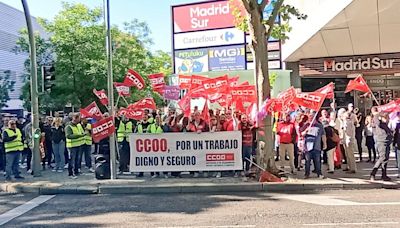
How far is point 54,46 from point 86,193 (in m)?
24.2

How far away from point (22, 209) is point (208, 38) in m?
21.4

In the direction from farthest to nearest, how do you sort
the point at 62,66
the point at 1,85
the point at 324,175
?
1. the point at 1,85
2. the point at 62,66
3. the point at 324,175

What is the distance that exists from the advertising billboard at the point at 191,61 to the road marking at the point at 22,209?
758 inches

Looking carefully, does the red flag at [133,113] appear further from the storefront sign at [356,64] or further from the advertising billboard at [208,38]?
the advertising billboard at [208,38]

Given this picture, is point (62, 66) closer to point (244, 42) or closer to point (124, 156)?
Result: point (244, 42)

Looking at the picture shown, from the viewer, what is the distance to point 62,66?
109ft

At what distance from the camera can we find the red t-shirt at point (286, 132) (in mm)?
13820

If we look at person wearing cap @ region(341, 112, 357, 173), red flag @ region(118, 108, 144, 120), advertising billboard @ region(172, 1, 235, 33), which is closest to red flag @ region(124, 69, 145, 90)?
red flag @ region(118, 108, 144, 120)

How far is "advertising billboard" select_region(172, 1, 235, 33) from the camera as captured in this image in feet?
97.1

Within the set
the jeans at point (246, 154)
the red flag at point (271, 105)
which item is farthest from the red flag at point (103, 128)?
the red flag at point (271, 105)

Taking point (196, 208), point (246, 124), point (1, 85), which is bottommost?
point (196, 208)

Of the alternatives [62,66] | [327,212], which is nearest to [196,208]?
[327,212]

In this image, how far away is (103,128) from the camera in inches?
518

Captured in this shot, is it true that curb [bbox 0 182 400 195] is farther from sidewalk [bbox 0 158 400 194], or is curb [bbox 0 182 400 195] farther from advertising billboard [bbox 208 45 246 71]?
advertising billboard [bbox 208 45 246 71]
